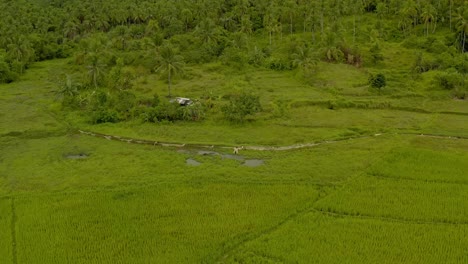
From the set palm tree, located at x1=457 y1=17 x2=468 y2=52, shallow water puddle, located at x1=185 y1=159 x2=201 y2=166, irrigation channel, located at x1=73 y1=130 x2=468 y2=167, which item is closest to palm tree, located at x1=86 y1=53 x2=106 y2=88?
irrigation channel, located at x1=73 y1=130 x2=468 y2=167

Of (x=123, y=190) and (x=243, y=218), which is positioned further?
(x=123, y=190)

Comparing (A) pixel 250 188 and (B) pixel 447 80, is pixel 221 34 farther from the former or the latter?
(A) pixel 250 188

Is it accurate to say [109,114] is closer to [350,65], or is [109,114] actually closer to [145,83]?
[145,83]

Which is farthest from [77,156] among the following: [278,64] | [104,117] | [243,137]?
[278,64]

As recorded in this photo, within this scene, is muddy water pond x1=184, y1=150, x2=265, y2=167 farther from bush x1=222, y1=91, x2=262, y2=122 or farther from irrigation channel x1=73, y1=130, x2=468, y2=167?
bush x1=222, y1=91, x2=262, y2=122

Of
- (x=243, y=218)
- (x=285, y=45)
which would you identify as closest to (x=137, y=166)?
(x=243, y=218)

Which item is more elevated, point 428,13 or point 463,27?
point 428,13
